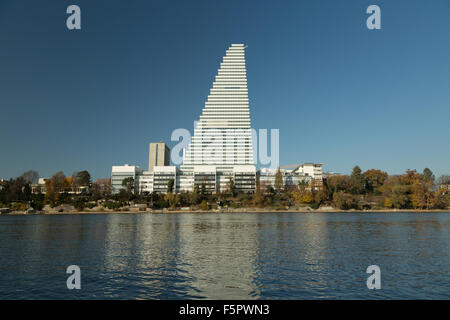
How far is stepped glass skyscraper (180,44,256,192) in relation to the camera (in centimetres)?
17412

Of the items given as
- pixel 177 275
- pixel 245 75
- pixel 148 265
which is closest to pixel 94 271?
pixel 148 265

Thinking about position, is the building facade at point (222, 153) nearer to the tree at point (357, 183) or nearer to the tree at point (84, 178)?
the tree at point (84, 178)

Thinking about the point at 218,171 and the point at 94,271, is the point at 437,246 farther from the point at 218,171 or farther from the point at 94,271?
the point at 218,171

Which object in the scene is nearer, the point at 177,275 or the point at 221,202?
the point at 177,275

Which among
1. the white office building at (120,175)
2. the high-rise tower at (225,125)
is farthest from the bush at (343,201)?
the white office building at (120,175)

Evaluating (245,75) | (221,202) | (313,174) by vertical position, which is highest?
(245,75)

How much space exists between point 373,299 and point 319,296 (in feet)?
8.82

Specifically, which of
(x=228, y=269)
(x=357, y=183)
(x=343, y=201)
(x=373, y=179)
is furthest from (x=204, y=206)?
(x=228, y=269)

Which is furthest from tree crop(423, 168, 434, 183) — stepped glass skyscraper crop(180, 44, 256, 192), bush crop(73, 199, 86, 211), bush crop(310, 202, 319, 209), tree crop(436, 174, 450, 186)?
bush crop(73, 199, 86, 211)

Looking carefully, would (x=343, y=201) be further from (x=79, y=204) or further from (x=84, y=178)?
(x=84, y=178)

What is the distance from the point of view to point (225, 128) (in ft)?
590

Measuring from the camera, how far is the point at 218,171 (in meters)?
160

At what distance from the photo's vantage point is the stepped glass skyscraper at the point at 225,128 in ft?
571

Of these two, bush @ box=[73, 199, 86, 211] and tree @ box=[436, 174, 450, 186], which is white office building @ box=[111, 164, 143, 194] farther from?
tree @ box=[436, 174, 450, 186]
